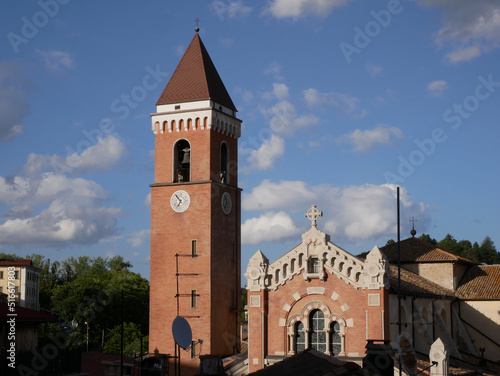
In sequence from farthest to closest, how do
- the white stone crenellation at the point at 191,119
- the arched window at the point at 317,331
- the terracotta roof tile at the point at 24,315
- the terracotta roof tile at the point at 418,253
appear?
the terracotta roof tile at the point at 418,253 < the white stone crenellation at the point at 191,119 < the arched window at the point at 317,331 < the terracotta roof tile at the point at 24,315

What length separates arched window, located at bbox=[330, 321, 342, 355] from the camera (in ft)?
115

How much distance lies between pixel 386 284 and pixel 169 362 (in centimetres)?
1417

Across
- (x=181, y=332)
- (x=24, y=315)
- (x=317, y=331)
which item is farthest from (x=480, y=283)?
(x=24, y=315)

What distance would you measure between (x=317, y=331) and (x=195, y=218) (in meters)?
10.8

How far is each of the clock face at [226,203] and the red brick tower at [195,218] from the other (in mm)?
64

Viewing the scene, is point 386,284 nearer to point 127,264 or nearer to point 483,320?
point 483,320

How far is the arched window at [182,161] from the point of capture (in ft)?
141

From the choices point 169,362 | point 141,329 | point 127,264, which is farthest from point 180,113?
point 127,264

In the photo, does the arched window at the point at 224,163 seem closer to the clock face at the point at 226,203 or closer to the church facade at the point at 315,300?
the clock face at the point at 226,203

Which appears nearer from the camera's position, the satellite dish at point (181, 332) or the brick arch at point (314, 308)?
the satellite dish at point (181, 332)

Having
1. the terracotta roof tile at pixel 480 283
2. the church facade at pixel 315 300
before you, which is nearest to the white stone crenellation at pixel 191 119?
the church facade at pixel 315 300

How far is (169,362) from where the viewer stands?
132ft

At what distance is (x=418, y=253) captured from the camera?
4866cm

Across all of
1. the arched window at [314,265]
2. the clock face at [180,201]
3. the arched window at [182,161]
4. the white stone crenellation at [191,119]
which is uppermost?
the white stone crenellation at [191,119]
